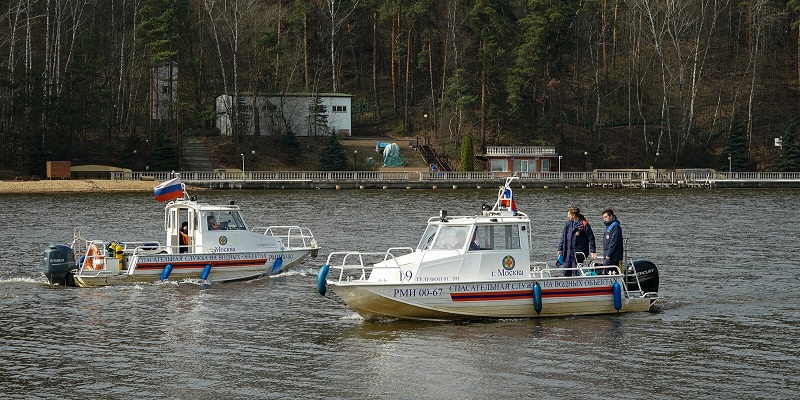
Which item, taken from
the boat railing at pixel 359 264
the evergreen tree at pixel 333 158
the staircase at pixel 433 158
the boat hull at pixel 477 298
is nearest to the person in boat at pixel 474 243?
the boat hull at pixel 477 298

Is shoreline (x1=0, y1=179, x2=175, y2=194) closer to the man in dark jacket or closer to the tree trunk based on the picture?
the tree trunk

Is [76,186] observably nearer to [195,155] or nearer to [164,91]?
[195,155]

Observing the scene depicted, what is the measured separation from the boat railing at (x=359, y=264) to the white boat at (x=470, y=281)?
0.15 ft

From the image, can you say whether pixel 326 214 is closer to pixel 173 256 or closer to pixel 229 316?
pixel 173 256

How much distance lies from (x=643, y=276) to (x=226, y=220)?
42.9ft

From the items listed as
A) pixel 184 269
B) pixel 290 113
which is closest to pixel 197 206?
pixel 184 269

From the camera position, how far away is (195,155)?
97375 millimetres

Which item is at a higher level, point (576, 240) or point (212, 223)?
point (212, 223)

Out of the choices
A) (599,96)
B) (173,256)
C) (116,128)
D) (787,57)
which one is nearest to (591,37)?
(599,96)

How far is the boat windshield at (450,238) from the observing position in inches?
973

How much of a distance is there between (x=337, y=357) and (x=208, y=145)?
7969cm

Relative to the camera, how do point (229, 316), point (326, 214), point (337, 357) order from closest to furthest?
point (337, 357) → point (229, 316) → point (326, 214)

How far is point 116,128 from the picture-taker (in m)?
100

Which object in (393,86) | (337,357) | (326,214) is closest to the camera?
(337,357)
